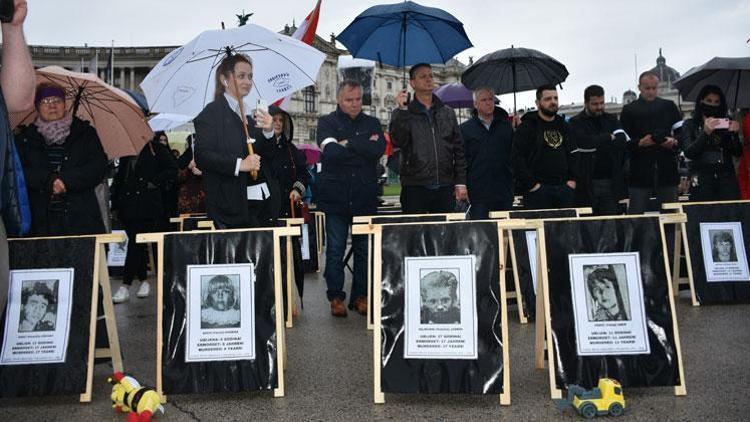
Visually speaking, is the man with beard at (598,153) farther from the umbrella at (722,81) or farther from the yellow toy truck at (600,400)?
the yellow toy truck at (600,400)

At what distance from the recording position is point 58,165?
17.6 ft

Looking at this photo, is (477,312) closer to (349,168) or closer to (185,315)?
(185,315)

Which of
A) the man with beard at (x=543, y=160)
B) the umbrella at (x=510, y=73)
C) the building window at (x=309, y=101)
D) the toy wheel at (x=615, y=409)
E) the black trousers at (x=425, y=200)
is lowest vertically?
the toy wheel at (x=615, y=409)

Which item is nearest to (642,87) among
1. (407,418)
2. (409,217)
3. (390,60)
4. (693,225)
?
(693,225)

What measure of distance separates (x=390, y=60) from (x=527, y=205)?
2.14 metres

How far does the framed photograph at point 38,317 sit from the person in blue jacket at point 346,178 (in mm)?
2902

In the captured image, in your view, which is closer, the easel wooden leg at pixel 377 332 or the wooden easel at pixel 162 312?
the easel wooden leg at pixel 377 332

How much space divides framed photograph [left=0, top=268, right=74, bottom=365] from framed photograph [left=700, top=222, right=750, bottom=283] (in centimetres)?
575

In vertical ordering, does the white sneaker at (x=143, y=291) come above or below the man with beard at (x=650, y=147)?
below

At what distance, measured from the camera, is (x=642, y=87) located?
28.8ft

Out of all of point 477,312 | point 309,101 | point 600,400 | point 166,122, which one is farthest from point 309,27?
point 309,101

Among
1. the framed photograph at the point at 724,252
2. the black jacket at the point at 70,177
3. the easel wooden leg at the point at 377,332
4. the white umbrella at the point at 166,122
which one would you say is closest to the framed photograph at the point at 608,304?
the easel wooden leg at the point at 377,332

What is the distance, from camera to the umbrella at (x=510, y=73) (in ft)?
30.1

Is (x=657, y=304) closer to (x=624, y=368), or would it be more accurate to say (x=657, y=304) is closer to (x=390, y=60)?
(x=624, y=368)
